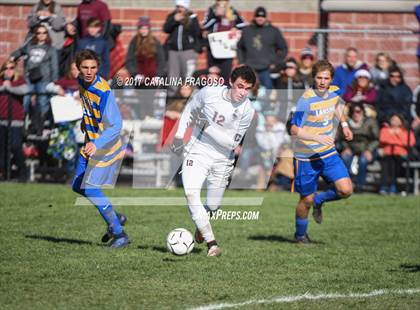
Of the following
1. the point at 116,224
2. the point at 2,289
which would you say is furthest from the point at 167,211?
the point at 2,289

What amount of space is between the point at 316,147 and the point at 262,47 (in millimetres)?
5450

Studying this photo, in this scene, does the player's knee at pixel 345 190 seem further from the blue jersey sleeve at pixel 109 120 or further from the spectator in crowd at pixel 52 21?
the spectator in crowd at pixel 52 21

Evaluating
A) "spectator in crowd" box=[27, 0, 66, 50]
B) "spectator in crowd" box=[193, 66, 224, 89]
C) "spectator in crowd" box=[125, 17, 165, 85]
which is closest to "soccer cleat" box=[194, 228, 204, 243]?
"spectator in crowd" box=[193, 66, 224, 89]

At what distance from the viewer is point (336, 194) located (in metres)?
11.1

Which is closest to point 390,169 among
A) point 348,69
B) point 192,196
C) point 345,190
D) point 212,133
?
point 348,69

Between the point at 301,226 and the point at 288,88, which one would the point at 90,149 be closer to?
the point at 301,226

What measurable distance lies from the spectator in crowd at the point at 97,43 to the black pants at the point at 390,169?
4878 millimetres

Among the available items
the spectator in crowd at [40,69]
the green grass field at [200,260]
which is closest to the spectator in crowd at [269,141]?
the green grass field at [200,260]

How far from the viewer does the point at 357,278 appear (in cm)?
870

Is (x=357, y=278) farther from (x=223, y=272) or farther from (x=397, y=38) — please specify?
(x=397, y=38)

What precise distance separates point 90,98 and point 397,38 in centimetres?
862

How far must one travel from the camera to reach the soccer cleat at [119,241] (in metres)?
10.0

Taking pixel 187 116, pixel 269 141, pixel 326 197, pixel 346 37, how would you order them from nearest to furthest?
pixel 187 116 → pixel 326 197 → pixel 269 141 → pixel 346 37

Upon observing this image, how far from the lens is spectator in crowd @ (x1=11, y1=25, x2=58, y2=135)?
52.4ft
